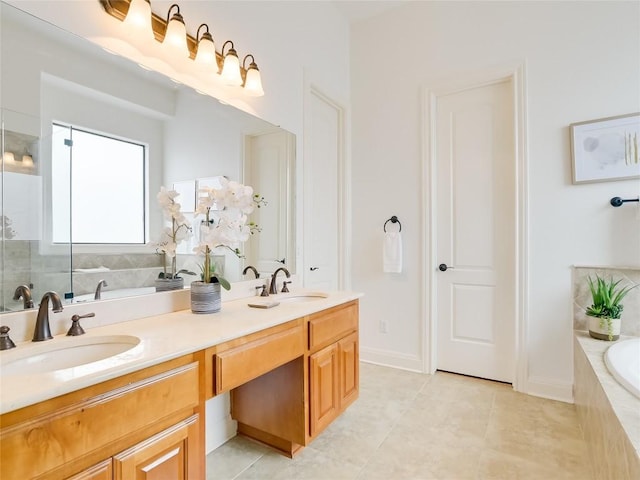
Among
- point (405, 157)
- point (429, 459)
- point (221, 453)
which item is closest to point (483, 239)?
point (405, 157)

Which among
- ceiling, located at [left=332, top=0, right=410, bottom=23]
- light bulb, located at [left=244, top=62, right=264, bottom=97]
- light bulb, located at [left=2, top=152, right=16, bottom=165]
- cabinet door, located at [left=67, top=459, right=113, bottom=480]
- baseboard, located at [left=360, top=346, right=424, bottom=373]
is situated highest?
ceiling, located at [left=332, top=0, right=410, bottom=23]

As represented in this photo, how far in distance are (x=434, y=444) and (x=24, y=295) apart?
79.3 inches

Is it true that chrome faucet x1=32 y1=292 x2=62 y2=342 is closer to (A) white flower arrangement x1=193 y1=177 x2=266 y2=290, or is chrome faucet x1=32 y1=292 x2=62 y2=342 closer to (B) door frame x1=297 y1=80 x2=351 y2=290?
(A) white flower arrangement x1=193 y1=177 x2=266 y2=290

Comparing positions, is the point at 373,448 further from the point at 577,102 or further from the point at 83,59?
the point at 577,102

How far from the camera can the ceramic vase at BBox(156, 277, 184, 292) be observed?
153cm

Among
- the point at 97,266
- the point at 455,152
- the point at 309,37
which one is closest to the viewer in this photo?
the point at 97,266

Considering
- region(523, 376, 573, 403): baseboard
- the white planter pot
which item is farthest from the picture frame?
region(523, 376, 573, 403): baseboard

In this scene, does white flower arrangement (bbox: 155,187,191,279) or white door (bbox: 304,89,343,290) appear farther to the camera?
white door (bbox: 304,89,343,290)

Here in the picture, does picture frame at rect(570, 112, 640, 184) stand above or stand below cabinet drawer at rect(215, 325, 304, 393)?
above

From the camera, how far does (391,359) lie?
3029 mm

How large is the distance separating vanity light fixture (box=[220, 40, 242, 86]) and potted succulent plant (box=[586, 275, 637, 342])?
2582 millimetres

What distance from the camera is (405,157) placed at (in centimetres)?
297

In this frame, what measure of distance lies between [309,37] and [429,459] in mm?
2924

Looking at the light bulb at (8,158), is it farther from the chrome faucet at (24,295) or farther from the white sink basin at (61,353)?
the white sink basin at (61,353)
